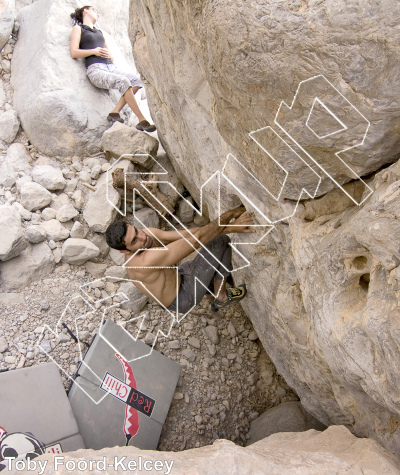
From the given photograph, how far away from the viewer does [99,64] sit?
4.27 metres

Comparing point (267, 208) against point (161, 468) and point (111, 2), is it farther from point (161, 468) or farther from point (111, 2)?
point (111, 2)

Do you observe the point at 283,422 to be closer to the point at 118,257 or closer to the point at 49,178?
the point at 118,257

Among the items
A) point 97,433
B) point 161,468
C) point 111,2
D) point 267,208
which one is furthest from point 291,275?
point 111,2

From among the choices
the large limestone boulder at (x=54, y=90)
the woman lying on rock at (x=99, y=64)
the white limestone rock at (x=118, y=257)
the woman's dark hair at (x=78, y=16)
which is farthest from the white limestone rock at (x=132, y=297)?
the woman's dark hair at (x=78, y=16)

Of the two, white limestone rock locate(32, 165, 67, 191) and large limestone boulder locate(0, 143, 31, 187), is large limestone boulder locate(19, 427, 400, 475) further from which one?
large limestone boulder locate(0, 143, 31, 187)

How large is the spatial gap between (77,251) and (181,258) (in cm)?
102

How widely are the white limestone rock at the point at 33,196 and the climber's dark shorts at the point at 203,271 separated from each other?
1352 mm

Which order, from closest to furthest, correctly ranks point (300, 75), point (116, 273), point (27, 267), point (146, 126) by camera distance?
point (300, 75) < point (27, 267) < point (116, 273) < point (146, 126)

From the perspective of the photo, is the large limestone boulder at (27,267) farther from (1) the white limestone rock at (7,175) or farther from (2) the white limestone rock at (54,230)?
(1) the white limestone rock at (7,175)

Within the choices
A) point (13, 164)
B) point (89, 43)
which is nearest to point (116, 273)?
point (13, 164)

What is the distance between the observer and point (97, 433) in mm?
2793

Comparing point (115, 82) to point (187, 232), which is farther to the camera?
point (115, 82)

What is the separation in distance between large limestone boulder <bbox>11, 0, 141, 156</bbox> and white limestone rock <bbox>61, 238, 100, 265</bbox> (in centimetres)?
108

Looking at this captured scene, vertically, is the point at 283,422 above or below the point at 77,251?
below
